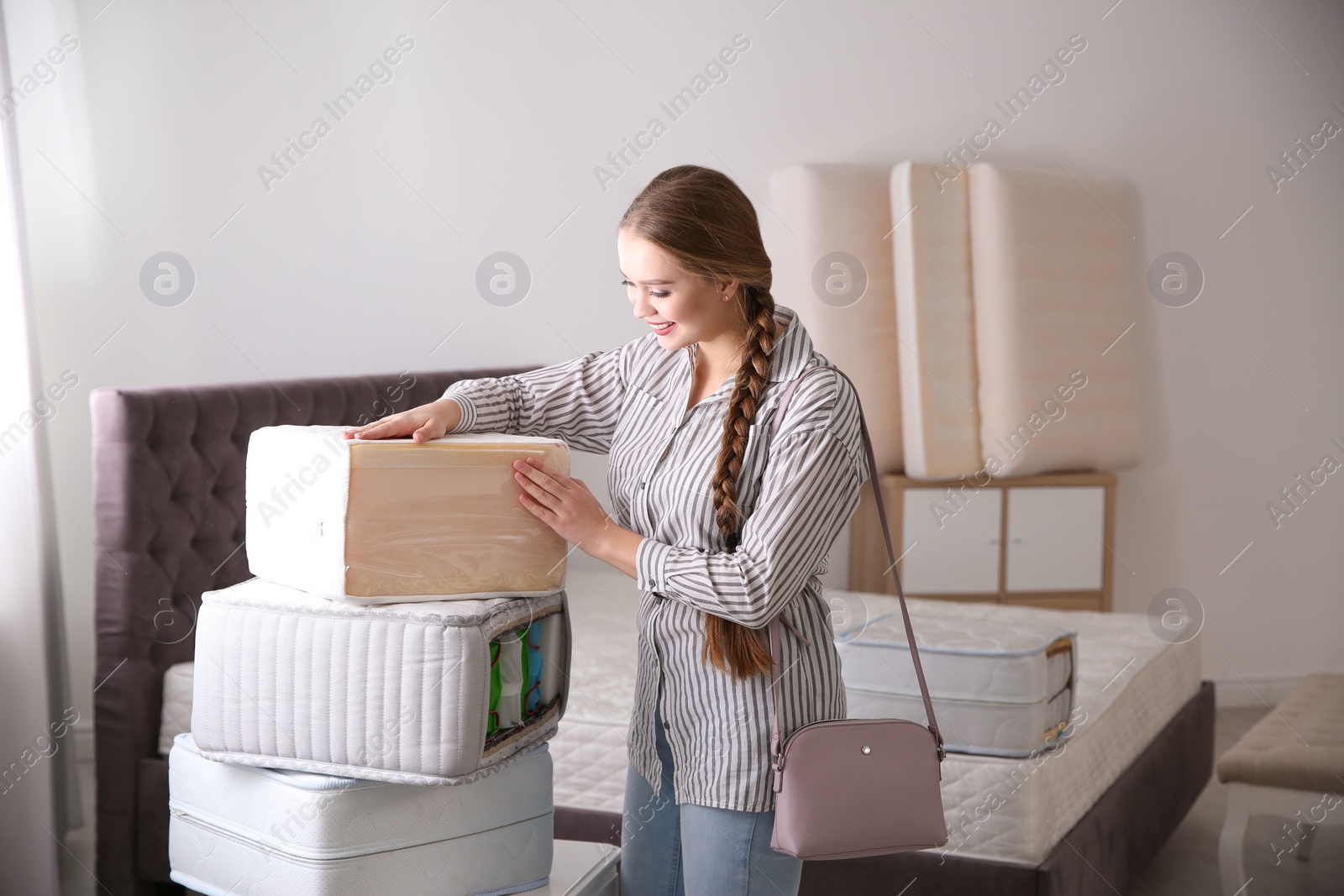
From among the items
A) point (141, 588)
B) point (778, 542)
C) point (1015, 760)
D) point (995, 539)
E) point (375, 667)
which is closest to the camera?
point (778, 542)

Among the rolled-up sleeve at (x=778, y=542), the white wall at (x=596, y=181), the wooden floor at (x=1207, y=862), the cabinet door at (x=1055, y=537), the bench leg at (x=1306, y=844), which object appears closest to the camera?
the rolled-up sleeve at (x=778, y=542)

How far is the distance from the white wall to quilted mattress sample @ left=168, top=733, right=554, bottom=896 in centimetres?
203

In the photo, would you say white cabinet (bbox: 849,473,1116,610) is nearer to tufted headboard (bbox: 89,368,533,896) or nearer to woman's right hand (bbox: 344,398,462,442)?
tufted headboard (bbox: 89,368,533,896)

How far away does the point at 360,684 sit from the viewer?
4.30 feet

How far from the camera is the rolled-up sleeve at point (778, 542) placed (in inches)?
47.4

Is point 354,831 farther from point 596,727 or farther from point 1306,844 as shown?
point 1306,844

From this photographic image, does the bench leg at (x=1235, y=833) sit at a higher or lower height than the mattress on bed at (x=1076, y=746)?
lower

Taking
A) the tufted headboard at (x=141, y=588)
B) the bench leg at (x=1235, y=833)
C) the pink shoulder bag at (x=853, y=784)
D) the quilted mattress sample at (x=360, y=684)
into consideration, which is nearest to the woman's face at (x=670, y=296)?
the pink shoulder bag at (x=853, y=784)

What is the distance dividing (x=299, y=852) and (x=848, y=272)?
108 inches

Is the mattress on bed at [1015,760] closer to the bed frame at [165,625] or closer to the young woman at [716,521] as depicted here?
the bed frame at [165,625]

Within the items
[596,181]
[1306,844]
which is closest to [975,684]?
[1306,844]

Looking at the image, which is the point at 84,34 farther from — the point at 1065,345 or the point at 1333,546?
the point at 1333,546

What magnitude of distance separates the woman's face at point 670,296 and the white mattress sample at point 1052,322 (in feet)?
8.29

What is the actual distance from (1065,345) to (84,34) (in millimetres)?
3121
